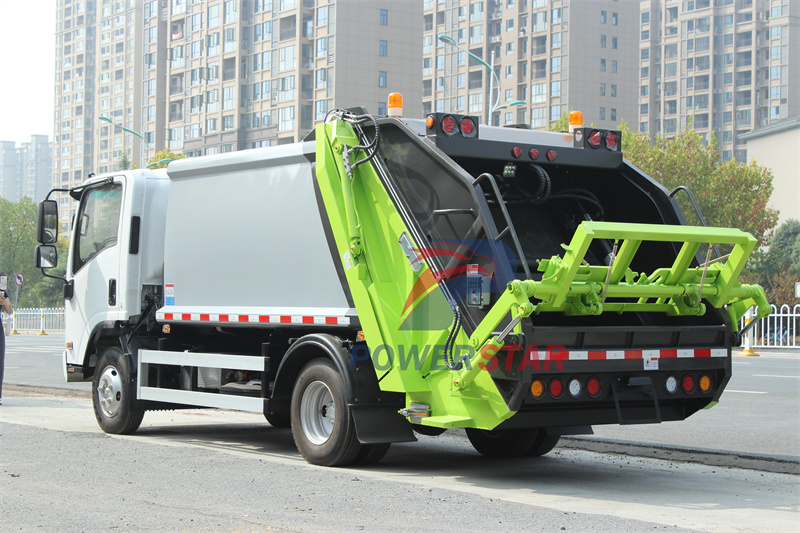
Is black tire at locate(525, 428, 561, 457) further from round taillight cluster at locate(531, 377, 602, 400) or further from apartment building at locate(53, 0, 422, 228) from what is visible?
apartment building at locate(53, 0, 422, 228)

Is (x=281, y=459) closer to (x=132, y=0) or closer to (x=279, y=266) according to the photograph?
(x=279, y=266)

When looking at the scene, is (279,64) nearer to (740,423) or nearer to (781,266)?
(781,266)

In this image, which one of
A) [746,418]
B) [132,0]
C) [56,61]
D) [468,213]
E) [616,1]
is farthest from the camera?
[56,61]

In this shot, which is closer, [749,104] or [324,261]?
[324,261]

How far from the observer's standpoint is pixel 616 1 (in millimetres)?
92812

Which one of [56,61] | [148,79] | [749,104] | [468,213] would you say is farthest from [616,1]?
[468,213]

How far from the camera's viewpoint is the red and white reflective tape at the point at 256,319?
7977mm

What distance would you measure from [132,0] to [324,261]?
12578cm

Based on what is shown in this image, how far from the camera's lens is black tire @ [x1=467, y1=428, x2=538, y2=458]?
28.6 feet

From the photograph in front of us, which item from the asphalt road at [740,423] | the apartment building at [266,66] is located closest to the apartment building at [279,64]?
the apartment building at [266,66]

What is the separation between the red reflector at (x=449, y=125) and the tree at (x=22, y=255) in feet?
237

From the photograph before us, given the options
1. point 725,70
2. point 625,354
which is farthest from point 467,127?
point 725,70

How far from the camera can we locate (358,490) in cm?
670

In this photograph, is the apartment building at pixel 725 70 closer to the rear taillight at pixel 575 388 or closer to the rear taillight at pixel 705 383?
the rear taillight at pixel 705 383
